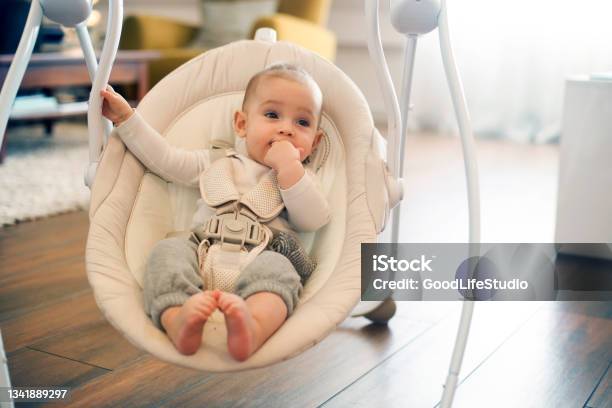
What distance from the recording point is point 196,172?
4.45 ft

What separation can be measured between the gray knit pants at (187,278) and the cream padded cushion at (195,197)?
0.03 m

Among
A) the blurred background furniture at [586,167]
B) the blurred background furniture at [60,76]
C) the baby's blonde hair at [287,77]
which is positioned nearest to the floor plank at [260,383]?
the baby's blonde hair at [287,77]

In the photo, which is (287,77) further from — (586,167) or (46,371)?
(586,167)

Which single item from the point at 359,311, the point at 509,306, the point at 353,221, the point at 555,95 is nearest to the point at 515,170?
the point at 555,95

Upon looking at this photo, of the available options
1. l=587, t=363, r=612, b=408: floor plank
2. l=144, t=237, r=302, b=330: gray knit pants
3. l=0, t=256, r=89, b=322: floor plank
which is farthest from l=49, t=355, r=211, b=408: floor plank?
l=587, t=363, r=612, b=408: floor plank

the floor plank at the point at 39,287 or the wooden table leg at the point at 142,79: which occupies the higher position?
the wooden table leg at the point at 142,79

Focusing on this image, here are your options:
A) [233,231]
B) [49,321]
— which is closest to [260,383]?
[233,231]

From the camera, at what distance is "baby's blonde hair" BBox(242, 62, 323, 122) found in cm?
133

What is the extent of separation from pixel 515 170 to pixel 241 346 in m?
2.58

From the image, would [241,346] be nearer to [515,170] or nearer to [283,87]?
[283,87]

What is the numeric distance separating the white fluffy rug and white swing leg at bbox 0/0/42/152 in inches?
51.7

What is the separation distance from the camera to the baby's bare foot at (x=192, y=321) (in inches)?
39.2

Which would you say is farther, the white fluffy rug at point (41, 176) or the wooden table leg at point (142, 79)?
the wooden table leg at point (142, 79)
